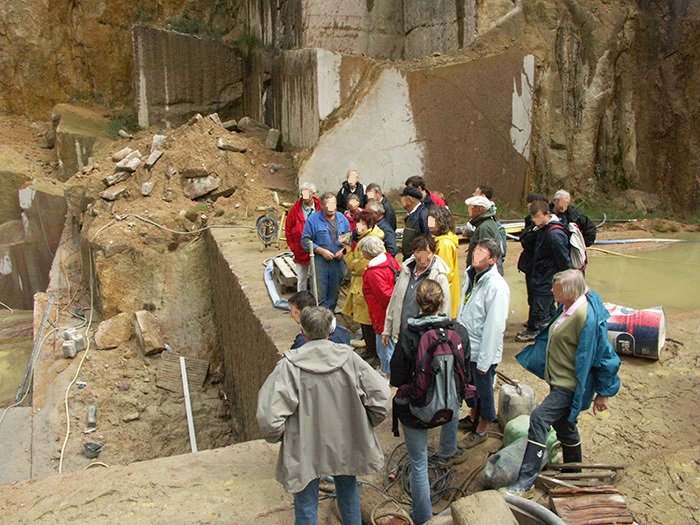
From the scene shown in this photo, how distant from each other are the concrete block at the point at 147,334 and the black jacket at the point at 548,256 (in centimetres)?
596

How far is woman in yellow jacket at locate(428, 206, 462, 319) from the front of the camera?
5.25 meters

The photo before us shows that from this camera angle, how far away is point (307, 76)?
12.0 metres

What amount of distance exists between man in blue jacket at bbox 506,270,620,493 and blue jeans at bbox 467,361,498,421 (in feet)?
1.61

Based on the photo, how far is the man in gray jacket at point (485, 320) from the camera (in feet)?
13.6

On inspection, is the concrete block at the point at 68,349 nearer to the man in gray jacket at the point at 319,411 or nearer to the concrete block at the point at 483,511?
the man in gray jacket at the point at 319,411

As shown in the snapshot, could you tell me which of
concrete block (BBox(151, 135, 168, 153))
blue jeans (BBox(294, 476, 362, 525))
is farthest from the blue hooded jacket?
concrete block (BBox(151, 135, 168, 153))

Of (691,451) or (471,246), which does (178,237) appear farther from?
(691,451)

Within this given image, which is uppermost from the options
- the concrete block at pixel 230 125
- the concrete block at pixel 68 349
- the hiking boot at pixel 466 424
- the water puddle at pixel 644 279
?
the concrete block at pixel 230 125

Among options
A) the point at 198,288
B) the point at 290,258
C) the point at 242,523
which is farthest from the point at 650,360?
the point at 198,288

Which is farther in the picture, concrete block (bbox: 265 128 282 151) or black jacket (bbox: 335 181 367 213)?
concrete block (bbox: 265 128 282 151)

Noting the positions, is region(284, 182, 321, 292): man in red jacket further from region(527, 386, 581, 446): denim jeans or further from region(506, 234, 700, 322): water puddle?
region(527, 386, 581, 446): denim jeans

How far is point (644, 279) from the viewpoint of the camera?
323 inches

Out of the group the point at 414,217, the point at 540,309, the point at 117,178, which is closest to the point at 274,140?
the point at 117,178

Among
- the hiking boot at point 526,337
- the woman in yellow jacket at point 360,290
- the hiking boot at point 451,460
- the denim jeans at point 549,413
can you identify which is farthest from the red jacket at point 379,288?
the hiking boot at point 526,337
